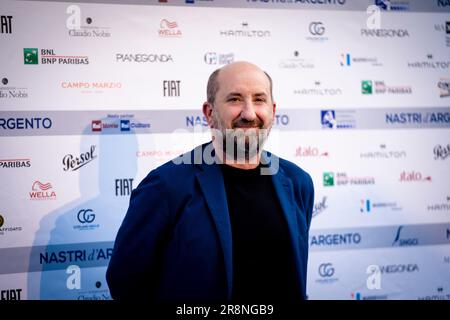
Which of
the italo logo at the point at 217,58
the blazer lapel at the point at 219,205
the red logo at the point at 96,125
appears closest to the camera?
the blazer lapel at the point at 219,205

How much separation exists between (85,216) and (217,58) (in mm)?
1347

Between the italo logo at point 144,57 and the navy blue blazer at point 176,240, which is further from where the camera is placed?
the italo logo at point 144,57

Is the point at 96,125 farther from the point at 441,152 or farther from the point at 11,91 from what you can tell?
the point at 441,152

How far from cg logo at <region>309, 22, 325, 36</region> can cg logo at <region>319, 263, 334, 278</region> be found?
1633mm

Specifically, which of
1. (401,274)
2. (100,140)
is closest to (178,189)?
(100,140)

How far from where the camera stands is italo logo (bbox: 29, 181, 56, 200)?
2441 mm

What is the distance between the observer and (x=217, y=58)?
8.66 feet

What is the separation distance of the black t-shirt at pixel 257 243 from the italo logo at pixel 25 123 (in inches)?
52.4

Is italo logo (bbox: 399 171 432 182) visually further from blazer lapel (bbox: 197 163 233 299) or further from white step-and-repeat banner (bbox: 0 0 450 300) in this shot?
blazer lapel (bbox: 197 163 233 299)

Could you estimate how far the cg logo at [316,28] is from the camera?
2752 millimetres

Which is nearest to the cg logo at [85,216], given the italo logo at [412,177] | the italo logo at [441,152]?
the italo logo at [412,177]

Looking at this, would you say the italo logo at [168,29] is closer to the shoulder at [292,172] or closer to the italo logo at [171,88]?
the italo logo at [171,88]

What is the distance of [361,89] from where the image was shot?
9.27ft

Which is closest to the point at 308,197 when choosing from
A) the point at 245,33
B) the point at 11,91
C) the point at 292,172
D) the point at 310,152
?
the point at 292,172
